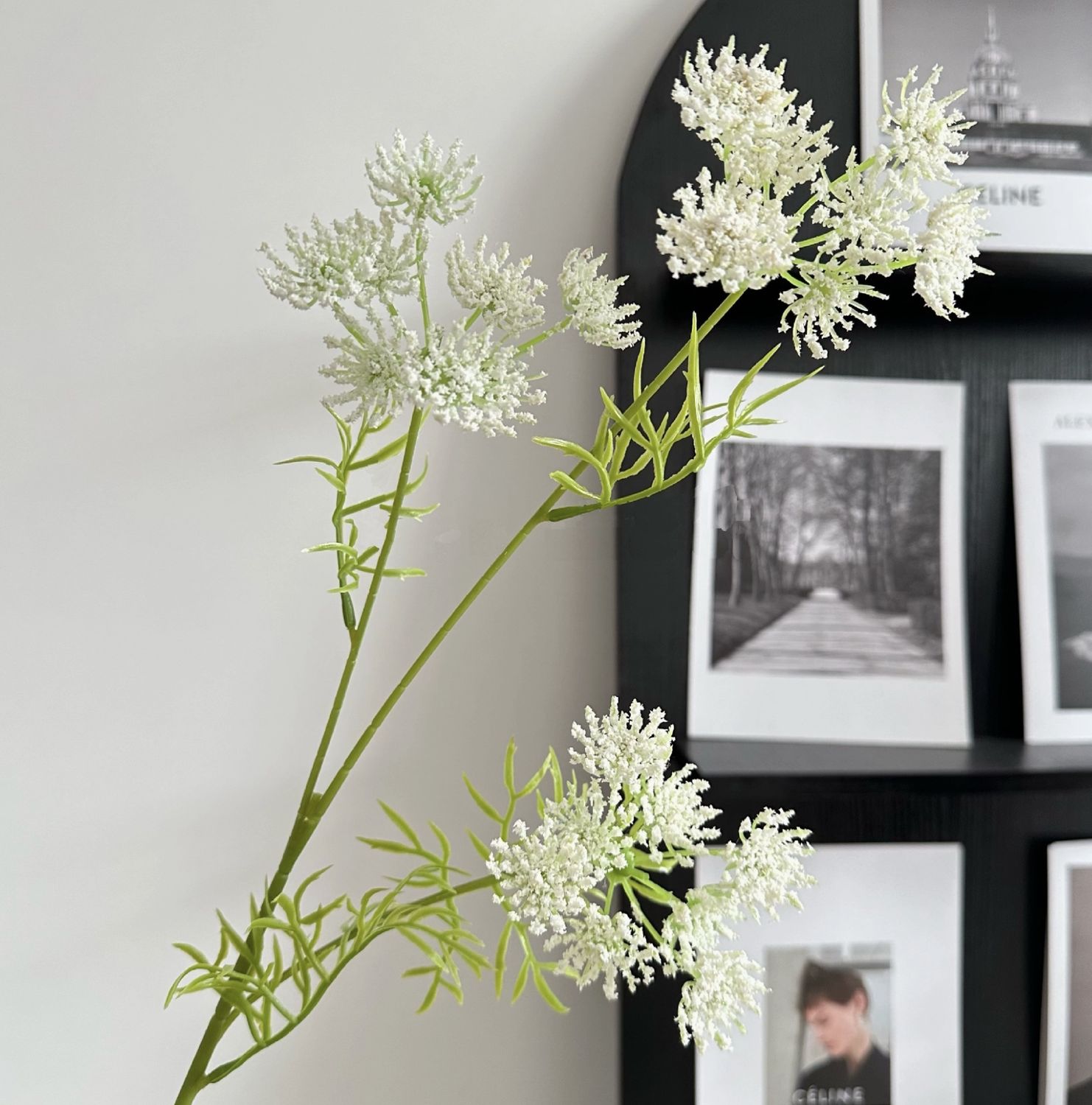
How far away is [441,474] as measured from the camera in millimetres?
792

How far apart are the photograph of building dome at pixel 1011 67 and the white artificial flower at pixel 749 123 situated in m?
0.44

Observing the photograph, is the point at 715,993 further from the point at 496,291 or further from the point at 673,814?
the point at 496,291

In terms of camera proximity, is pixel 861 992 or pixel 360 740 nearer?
pixel 360 740

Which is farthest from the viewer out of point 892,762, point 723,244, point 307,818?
point 892,762

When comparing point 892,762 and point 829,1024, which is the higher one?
point 892,762

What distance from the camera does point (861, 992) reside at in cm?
79

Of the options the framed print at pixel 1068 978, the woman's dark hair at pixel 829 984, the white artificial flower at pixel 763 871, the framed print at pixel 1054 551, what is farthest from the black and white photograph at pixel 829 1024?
the white artificial flower at pixel 763 871

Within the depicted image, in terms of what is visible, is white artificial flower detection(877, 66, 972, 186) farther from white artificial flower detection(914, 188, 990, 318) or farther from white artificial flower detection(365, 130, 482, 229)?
white artificial flower detection(365, 130, 482, 229)

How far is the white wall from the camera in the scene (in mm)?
774

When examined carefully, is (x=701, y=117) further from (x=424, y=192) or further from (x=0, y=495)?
(x=0, y=495)

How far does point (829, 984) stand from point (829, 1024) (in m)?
0.03

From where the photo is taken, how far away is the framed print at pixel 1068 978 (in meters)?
0.78

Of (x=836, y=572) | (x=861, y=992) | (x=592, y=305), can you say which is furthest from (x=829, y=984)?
(x=592, y=305)

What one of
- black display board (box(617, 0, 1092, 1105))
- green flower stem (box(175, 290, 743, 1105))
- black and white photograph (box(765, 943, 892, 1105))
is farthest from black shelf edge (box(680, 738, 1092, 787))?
green flower stem (box(175, 290, 743, 1105))
